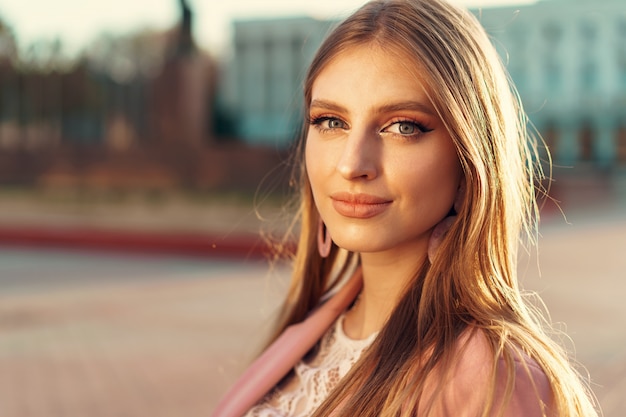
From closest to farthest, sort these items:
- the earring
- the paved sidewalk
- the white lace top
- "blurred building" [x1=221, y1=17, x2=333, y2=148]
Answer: the white lace top → the earring → the paved sidewalk → "blurred building" [x1=221, y1=17, x2=333, y2=148]

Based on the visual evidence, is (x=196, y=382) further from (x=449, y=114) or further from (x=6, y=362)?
(x=449, y=114)

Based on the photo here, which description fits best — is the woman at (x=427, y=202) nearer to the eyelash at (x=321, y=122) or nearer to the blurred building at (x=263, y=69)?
the eyelash at (x=321, y=122)

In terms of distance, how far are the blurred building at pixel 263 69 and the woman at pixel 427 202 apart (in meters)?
70.1

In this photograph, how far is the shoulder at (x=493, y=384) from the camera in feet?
4.58

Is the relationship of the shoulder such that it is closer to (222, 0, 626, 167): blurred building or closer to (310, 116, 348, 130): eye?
(310, 116, 348, 130): eye

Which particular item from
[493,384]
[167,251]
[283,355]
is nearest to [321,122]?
[283,355]

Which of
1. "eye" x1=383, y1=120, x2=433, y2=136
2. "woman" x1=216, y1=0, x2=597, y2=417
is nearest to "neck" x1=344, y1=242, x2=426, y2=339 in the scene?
"woman" x1=216, y1=0, x2=597, y2=417

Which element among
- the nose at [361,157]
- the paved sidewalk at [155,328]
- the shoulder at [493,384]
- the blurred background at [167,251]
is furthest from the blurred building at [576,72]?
the shoulder at [493,384]

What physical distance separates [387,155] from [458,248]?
0.75 ft

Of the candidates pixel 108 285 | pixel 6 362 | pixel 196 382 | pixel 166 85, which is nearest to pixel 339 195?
pixel 196 382

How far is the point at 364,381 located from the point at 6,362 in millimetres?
5197

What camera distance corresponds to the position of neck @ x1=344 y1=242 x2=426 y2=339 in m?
1.82

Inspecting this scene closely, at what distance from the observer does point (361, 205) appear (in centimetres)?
173

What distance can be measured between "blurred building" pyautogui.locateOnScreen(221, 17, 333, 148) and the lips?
2763 inches
